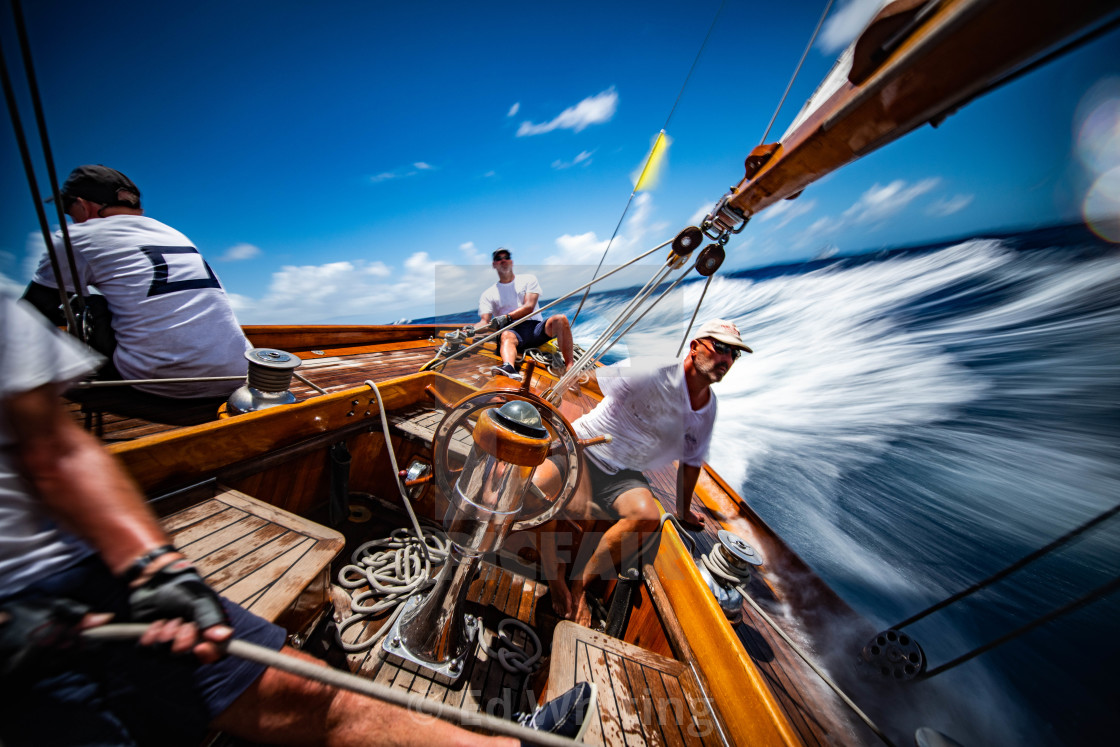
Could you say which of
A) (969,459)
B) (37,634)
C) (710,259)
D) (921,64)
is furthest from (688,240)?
(969,459)

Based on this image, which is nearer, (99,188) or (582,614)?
(99,188)

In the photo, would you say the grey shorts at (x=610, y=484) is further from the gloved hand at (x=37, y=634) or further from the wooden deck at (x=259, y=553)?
the gloved hand at (x=37, y=634)

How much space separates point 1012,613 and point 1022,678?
2.31ft

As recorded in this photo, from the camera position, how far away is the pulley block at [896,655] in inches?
56.2

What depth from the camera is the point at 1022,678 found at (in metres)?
1.95

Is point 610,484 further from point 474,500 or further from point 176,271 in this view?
point 176,271

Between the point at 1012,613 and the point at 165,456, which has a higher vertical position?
the point at 165,456

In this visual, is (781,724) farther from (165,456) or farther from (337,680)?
(165,456)

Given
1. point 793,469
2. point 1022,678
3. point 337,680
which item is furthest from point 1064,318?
point 337,680

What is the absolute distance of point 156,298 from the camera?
1496 mm

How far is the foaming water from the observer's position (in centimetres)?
203

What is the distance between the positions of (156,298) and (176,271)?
0.46 ft

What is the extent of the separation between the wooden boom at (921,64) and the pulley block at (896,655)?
187 centimetres

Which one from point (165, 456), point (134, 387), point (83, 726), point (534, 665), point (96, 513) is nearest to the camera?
point (83, 726)
